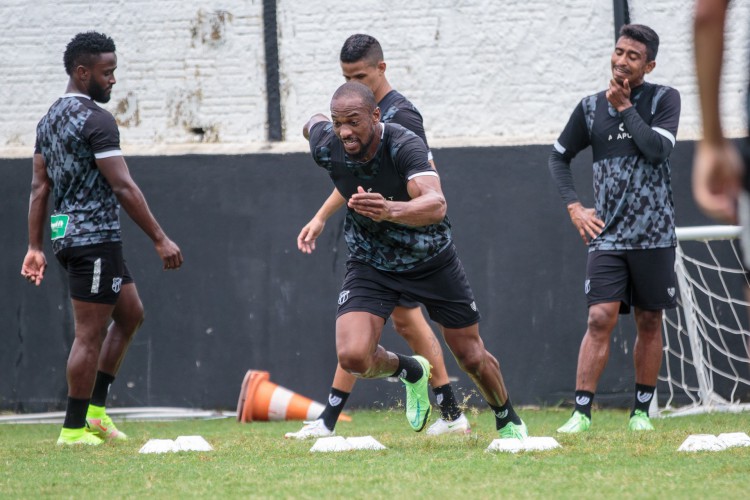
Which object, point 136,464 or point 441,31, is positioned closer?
point 136,464

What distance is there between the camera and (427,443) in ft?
19.5

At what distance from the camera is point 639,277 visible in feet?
22.0

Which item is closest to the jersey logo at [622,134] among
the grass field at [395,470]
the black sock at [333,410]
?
the grass field at [395,470]

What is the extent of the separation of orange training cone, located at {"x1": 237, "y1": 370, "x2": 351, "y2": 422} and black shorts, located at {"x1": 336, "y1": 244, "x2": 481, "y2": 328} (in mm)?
2791

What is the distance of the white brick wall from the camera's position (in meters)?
9.01

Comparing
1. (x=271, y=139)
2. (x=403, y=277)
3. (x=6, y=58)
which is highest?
(x=6, y=58)

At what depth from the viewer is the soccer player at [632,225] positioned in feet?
21.8

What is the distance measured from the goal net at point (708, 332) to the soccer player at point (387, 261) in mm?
3022

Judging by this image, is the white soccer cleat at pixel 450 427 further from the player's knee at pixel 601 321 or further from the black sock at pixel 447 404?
the player's knee at pixel 601 321

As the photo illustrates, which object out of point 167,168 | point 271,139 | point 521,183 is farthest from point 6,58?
point 521,183

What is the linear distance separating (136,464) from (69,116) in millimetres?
2269

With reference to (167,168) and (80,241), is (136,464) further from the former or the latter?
(167,168)

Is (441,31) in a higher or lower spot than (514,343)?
higher

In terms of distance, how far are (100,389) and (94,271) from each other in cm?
88
